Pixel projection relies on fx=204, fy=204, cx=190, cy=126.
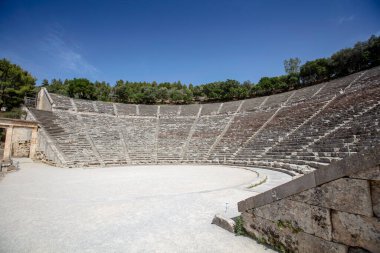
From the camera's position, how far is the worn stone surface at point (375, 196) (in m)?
2.28

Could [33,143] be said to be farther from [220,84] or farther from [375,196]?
[220,84]

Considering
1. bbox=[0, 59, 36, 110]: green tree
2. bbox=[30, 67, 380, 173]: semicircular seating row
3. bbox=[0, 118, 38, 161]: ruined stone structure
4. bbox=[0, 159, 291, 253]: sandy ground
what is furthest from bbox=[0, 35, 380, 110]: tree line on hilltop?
bbox=[0, 159, 291, 253]: sandy ground

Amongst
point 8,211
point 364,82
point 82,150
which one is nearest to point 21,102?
point 82,150

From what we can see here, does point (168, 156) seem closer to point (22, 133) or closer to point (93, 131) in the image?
point (93, 131)

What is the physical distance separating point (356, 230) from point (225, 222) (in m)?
2.32

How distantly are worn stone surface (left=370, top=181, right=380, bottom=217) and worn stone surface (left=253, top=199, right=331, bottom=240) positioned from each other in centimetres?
→ 51

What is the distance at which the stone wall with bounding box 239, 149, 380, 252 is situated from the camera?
2.34 meters

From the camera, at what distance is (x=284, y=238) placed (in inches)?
124

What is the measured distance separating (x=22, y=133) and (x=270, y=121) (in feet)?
90.1

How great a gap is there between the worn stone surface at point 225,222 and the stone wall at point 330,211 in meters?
0.66

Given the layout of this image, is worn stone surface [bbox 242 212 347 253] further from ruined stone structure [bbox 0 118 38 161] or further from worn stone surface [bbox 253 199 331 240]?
ruined stone structure [bbox 0 118 38 161]

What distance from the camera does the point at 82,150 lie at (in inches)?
766

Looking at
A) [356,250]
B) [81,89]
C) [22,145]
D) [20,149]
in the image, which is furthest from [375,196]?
[81,89]

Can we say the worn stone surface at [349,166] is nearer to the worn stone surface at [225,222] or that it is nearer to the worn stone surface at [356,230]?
the worn stone surface at [356,230]
